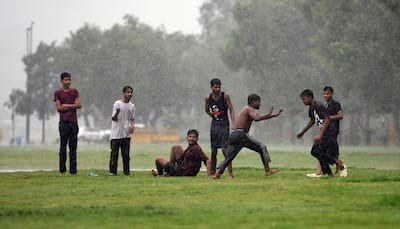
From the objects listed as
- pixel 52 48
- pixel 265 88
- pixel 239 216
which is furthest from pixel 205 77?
pixel 239 216

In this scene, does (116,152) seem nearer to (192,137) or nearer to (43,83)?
(192,137)

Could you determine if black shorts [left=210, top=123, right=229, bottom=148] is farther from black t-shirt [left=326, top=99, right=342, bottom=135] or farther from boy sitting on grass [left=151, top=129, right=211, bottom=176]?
black t-shirt [left=326, top=99, right=342, bottom=135]

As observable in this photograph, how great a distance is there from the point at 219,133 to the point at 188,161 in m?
0.88

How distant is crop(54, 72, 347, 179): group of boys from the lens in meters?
18.2

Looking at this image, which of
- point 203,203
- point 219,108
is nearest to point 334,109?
point 219,108

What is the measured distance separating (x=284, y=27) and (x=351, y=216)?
65084 mm

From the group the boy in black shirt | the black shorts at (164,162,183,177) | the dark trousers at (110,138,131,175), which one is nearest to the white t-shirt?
the dark trousers at (110,138,131,175)

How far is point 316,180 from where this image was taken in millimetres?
17203

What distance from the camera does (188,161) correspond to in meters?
19.4

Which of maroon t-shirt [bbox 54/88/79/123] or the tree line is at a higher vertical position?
the tree line

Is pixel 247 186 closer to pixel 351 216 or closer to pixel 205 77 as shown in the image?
pixel 351 216

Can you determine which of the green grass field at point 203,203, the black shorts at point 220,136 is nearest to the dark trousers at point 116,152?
the green grass field at point 203,203

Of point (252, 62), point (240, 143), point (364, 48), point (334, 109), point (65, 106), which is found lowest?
point (240, 143)

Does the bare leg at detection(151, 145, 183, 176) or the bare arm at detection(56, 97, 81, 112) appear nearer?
the bare leg at detection(151, 145, 183, 176)
